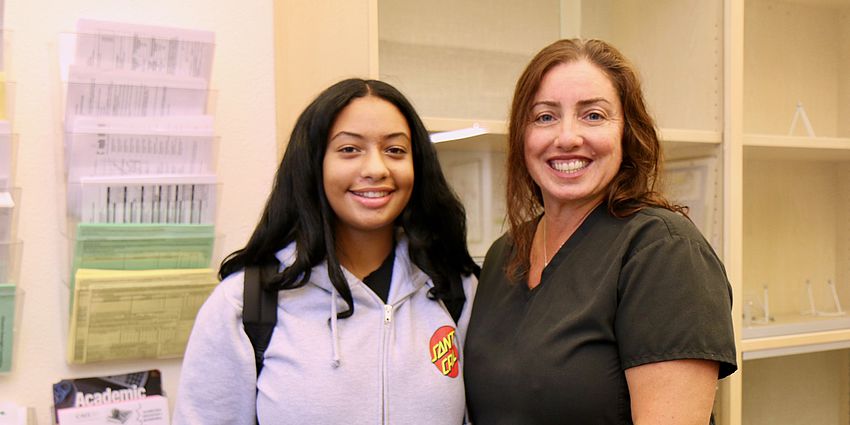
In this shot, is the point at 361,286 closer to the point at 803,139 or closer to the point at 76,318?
the point at 76,318

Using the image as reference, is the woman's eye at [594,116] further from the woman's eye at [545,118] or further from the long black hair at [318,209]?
the long black hair at [318,209]

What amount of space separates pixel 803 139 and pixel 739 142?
0.84 feet

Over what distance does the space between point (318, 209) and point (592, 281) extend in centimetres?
44

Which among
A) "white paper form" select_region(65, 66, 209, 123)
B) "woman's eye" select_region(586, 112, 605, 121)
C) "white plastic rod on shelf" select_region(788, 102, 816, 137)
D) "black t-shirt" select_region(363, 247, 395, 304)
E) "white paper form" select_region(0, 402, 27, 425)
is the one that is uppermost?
"white plastic rod on shelf" select_region(788, 102, 816, 137)

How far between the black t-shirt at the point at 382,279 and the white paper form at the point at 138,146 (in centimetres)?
38

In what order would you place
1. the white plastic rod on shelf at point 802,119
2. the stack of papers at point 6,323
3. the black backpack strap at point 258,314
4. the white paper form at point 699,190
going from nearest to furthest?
the black backpack strap at point 258,314, the stack of papers at point 6,323, the white paper form at point 699,190, the white plastic rod on shelf at point 802,119

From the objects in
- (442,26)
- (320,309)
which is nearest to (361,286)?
(320,309)

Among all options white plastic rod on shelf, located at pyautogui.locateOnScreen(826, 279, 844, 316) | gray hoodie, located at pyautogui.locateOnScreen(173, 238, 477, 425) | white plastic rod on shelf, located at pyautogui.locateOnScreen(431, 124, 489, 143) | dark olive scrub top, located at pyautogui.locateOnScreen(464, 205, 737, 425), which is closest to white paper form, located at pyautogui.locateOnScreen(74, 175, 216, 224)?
gray hoodie, located at pyautogui.locateOnScreen(173, 238, 477, 425)

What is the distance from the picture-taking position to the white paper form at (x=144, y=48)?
3.94ft

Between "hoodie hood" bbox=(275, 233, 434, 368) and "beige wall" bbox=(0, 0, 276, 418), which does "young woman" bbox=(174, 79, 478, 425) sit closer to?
"hoodie hood" bbox=(275, 233, 434, 368)

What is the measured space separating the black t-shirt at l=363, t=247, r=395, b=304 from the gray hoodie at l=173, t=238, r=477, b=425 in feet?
0.12

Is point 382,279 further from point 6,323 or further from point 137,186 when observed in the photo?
point 6,323

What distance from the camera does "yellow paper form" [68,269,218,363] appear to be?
1208 millimetres

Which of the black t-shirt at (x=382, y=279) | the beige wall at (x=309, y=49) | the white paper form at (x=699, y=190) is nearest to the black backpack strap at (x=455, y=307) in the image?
the black t-shirt at (x=382, y=279)
